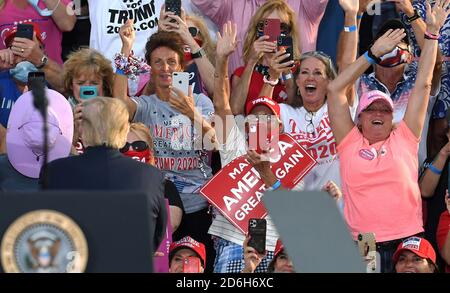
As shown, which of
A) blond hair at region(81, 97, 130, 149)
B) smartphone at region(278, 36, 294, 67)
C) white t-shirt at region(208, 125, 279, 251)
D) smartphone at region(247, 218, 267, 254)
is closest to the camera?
blond hair at region(81, 97, 130, 149)

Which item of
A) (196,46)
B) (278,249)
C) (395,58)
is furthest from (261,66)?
(278,249)

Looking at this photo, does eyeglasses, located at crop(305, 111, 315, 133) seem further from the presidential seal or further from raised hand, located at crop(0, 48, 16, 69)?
the presidential seal

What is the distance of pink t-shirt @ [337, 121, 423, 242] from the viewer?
7.61 metres

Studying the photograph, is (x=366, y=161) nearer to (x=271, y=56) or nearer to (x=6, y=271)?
(x=271, y=56)

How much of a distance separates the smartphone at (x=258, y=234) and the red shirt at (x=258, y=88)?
1.53 meters

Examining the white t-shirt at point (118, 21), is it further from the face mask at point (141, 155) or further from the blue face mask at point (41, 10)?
the face mask at point (141, 155)

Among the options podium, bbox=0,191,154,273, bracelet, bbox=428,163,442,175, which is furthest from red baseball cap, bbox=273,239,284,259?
podium, bbox=0,191,154,273

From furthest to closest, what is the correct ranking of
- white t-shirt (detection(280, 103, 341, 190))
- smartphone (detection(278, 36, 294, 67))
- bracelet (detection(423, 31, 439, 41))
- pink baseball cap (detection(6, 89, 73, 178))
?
smartphone (detection(278, 36, 294, 67)) → white t-shirt (detection(280, 103, 341, 190)) → bracelet (detection(423, 31, 439, 41)) → pink baseball cap (detection(6, 89, 73, 178))

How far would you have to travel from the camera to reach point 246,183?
8039 mm

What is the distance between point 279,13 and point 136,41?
3.69 ft

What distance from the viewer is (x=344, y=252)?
13.9 ft

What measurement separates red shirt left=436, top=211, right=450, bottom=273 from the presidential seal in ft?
13.8

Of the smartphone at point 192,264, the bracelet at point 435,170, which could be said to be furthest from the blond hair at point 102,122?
the bracelet at point 435,170
